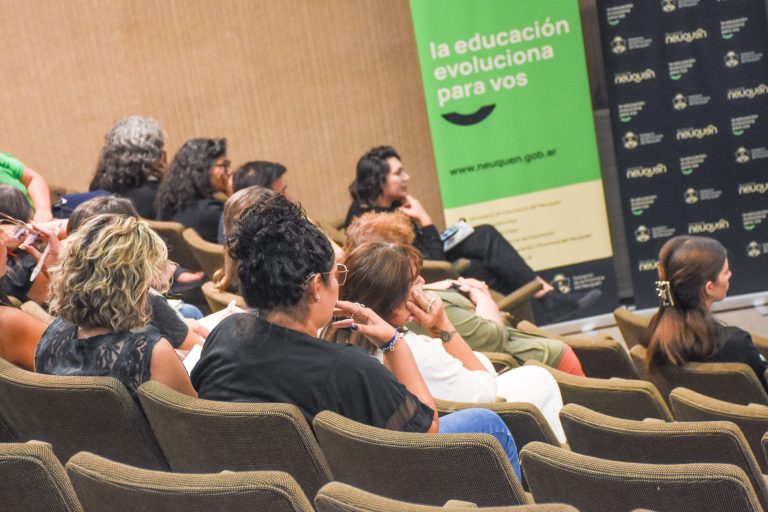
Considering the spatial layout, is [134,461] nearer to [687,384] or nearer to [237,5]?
[687,384]

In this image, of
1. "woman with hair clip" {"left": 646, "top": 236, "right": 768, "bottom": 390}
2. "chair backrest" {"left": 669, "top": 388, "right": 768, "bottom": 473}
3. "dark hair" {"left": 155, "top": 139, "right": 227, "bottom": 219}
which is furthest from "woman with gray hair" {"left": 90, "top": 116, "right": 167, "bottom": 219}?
"chair backrest" {"left": 669, "top": 388, "right": 768, "bottom": 473}

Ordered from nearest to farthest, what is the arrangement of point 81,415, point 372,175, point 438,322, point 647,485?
point 647,485, point 81,415, point 438,322, point 372,175

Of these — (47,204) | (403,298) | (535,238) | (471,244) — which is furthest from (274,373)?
(535,238)

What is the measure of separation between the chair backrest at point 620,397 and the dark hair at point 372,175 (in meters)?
2.81

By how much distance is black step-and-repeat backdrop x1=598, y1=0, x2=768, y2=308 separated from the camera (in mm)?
6898

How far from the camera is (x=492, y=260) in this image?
6473 millimetres

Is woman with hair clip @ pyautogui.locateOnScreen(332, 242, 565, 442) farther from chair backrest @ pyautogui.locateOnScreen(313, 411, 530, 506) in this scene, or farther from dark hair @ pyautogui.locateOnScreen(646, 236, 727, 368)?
chair backrest @ pyautogui.locateOnScreen(313, 411, 530, 506)

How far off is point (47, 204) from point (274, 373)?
322 centimetres

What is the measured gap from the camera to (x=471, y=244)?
6.52 meters

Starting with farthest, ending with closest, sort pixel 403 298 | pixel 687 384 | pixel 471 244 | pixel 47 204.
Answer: pixel 471 244 < pixel 47 204 < pixel 687 384 < pixel 403 298

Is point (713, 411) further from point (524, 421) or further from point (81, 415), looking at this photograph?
point (81, 415)

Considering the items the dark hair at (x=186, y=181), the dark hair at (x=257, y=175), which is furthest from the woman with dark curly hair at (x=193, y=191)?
the dark hair at (x=257, y=175)

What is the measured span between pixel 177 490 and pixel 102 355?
3.22ft

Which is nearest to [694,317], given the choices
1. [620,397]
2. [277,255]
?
[620,397]
